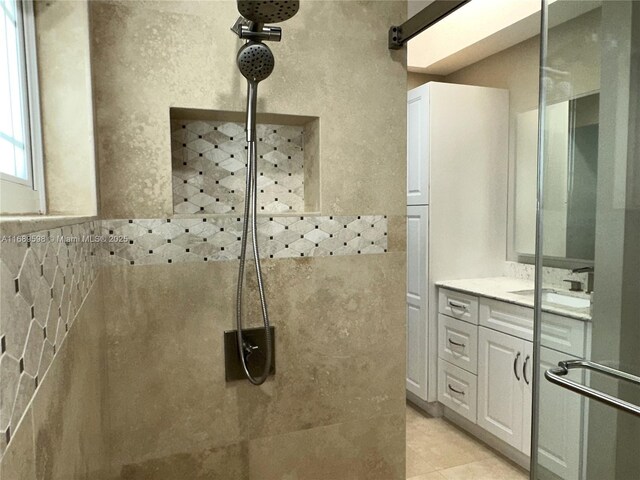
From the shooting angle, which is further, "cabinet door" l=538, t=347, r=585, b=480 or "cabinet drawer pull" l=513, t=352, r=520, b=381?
"cabinet drawer pull" l=513, t=352, r=520, b=381

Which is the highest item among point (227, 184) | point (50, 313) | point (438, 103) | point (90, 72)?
point (438, 103)

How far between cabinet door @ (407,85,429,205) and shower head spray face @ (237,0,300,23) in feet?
5.80

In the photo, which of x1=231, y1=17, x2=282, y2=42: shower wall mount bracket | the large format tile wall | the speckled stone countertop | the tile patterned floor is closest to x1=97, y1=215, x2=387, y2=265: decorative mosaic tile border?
the large format tile wall

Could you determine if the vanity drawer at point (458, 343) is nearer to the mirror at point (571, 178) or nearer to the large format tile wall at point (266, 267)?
the large format tile wall at point (266, 267)

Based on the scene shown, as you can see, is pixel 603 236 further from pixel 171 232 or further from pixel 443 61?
pixel 443 61

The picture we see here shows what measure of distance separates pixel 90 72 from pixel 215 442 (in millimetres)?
1217

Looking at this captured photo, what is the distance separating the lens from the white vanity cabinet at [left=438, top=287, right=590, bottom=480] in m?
1.42

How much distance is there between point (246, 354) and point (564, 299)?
1029 mm

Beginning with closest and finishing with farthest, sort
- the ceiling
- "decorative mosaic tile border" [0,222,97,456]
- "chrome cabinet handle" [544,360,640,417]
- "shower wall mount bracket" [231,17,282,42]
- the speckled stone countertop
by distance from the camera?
"decorative mosaic tile border" [0,222,97,456] < "chrome cabinet handle" [544,360,640,417] < "shower wall mount bracket" [231,17,282,42] < the speckled stone countertop < the ceiling

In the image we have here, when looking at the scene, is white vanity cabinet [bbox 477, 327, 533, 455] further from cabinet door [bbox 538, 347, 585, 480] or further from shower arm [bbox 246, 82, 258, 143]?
shower arm [bbox 246, 82, 258, 143]

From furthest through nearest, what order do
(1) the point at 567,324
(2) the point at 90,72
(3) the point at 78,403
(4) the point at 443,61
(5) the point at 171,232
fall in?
1. (4) the point at 443,61
2. (5) the point at 171,232
3. (1) the point at 567,324
4. (2) the point at 90,72
5. (3) the point at 78,403

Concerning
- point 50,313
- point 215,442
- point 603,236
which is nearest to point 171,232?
point 215,442

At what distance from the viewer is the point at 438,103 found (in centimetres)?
283

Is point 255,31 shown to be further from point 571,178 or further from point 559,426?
point 559,426
